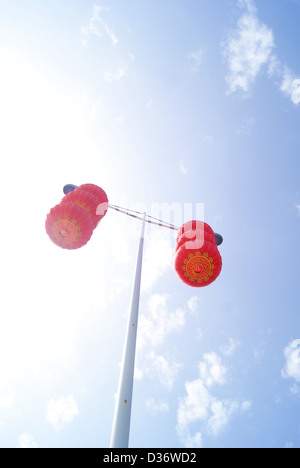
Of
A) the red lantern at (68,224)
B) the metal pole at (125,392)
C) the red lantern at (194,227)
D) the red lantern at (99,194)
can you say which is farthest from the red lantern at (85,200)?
the metal pole at (125,392)

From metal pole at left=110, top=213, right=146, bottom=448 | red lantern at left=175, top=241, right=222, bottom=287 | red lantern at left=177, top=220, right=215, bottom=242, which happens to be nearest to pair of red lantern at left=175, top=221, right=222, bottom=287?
red lantern at left=175, top=241, right=222, bottom=287

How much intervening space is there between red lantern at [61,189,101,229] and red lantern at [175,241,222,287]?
103 inches

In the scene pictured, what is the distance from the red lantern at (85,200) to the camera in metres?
6.71

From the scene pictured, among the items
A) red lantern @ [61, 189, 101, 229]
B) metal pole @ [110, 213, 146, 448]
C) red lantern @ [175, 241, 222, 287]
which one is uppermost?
red lantern @ [61, 189, 101, 229]

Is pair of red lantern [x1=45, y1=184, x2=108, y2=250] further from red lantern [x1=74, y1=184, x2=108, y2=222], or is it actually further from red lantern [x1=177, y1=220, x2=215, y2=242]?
red lantern [x1=177, y1=220, x2=215, y2=242]

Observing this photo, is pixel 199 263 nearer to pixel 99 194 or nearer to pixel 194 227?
pixel 194 227

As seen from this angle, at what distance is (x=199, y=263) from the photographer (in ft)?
19.4

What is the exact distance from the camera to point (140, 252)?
6438mm

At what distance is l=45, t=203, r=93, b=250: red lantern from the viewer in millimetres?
6262

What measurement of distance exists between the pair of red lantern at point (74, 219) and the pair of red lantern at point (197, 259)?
96.7 inches

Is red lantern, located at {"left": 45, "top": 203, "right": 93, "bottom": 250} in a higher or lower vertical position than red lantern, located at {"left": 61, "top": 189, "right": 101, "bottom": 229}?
lower

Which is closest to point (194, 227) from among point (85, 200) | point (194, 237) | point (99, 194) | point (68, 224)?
point (194, 237)
